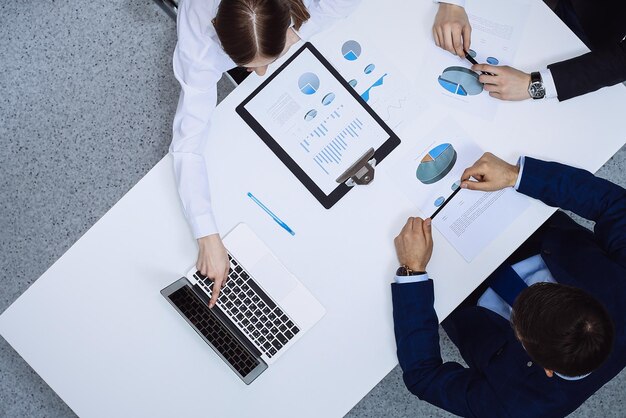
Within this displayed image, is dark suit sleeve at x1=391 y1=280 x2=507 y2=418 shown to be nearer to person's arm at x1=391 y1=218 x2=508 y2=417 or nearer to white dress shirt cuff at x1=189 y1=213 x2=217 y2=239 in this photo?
person's arm at x1=391 y1=218 x2=508 y2=417

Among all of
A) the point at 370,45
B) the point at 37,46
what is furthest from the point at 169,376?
the point at 37,46

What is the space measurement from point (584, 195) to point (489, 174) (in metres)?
0.22

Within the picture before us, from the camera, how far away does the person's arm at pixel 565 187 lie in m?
1.10

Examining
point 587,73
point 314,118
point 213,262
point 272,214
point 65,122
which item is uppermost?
point 587,73

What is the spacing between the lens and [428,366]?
1133 mm

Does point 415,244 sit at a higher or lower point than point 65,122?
higher

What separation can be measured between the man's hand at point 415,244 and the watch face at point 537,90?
0.35 meters

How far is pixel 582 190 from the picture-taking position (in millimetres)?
1131

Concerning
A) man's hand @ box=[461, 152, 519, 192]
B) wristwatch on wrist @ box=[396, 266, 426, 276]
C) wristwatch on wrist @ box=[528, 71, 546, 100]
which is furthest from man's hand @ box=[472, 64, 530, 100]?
wristwatch on wrist @ box=[396, 266, 426, 276]

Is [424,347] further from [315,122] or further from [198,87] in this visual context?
[198,87]

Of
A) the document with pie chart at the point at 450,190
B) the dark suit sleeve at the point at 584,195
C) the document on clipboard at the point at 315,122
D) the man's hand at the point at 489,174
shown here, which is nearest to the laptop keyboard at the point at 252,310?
the document on clipboard at the point at 315,122

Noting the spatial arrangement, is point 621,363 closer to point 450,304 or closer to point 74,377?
point 450,304

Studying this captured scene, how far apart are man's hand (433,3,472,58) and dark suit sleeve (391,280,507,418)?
49 centimetres

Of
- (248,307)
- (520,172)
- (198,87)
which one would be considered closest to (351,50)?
(198,87)
